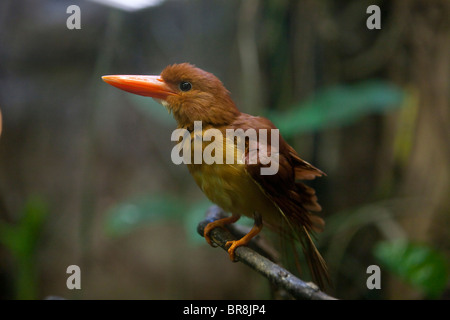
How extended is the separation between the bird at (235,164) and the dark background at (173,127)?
691mm

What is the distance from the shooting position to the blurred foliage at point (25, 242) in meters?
2.01

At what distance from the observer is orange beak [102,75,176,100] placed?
3.12 feet

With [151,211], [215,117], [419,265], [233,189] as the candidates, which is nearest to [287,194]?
[233,189]

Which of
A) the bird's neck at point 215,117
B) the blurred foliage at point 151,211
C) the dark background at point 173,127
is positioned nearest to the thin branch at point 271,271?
the bird's neck at point 215,117

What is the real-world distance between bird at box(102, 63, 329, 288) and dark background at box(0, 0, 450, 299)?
0.69 metres

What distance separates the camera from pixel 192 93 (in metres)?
1.01

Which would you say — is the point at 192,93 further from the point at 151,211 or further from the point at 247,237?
the point at 151,211

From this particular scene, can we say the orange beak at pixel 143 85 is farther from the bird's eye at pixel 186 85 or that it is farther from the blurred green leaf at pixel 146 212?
the blurred green leaf at pixel 146 212

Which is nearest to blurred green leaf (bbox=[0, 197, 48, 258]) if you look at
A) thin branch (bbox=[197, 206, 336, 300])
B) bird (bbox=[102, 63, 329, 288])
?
thin branch (bbox=[197, 206, 336, 300])

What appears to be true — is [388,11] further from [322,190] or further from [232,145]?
[232,145]

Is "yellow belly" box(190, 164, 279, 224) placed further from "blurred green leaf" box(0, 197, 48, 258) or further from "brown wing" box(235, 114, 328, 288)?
"blurred green leaf" box(0, 197, 48, 258)

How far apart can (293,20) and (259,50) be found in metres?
0.27

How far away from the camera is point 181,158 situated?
108 centimetres

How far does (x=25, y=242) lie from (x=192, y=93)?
4.74ft
